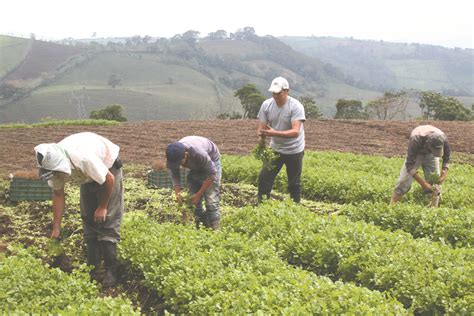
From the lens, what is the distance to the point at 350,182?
1167cm

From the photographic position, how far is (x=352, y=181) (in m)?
11.7

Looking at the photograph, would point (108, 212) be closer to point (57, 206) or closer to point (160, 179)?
point (57, 206)

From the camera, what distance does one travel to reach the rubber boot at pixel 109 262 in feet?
20.3

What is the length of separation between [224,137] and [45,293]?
18420 mm

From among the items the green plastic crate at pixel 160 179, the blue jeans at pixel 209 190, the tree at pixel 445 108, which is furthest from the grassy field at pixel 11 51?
the blue jeans at pixel 209 190

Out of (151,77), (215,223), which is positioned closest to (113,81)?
(151,77)

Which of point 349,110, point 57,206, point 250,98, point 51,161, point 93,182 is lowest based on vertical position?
point 349,110

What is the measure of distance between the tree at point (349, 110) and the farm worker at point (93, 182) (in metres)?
36.1

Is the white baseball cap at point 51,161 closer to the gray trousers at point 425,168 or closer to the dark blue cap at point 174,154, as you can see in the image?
the dark blue cap at point 174,154

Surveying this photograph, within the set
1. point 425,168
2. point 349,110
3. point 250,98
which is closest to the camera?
point 425,168

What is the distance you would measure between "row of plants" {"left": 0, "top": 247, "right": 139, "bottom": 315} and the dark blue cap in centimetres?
184

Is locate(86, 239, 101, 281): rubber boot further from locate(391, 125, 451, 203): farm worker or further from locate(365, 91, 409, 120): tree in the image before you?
locate(365, 91, 409, 120): tree

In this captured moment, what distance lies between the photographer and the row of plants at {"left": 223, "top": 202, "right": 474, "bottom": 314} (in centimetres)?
530

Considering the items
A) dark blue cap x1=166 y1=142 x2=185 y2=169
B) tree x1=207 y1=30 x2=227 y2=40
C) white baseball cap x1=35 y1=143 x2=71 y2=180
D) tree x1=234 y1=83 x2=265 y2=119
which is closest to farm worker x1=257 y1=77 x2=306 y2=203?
dark blue cap x1=166 y1=142 x2=185 y2=169
